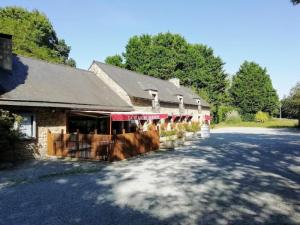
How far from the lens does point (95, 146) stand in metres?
16.3

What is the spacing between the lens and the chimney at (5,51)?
1719 cm

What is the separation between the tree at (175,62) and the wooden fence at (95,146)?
50.3 meters

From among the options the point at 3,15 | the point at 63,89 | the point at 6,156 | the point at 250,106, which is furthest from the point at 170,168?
the point at 250,106

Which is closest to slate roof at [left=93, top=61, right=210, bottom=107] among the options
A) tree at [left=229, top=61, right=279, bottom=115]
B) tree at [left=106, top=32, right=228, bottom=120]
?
tree at [left=106, top=32, right=228, bottom=120]

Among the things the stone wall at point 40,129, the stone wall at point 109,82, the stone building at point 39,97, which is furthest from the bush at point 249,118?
the stone wall at point 40,129

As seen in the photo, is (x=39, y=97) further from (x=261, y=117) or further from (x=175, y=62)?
(x=261, y=117)

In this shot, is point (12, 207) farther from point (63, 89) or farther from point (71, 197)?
point (63, 89)

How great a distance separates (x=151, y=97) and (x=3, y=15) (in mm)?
33725

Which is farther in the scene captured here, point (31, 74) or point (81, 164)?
point (31, 74)

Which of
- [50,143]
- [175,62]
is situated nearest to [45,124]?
[50,143]

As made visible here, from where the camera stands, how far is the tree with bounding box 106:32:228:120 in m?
68.1

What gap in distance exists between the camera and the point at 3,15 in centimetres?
5122

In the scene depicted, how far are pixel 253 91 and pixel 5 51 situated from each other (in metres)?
71.9

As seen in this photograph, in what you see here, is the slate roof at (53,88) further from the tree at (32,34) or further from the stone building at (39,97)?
the tree at (32,34)
